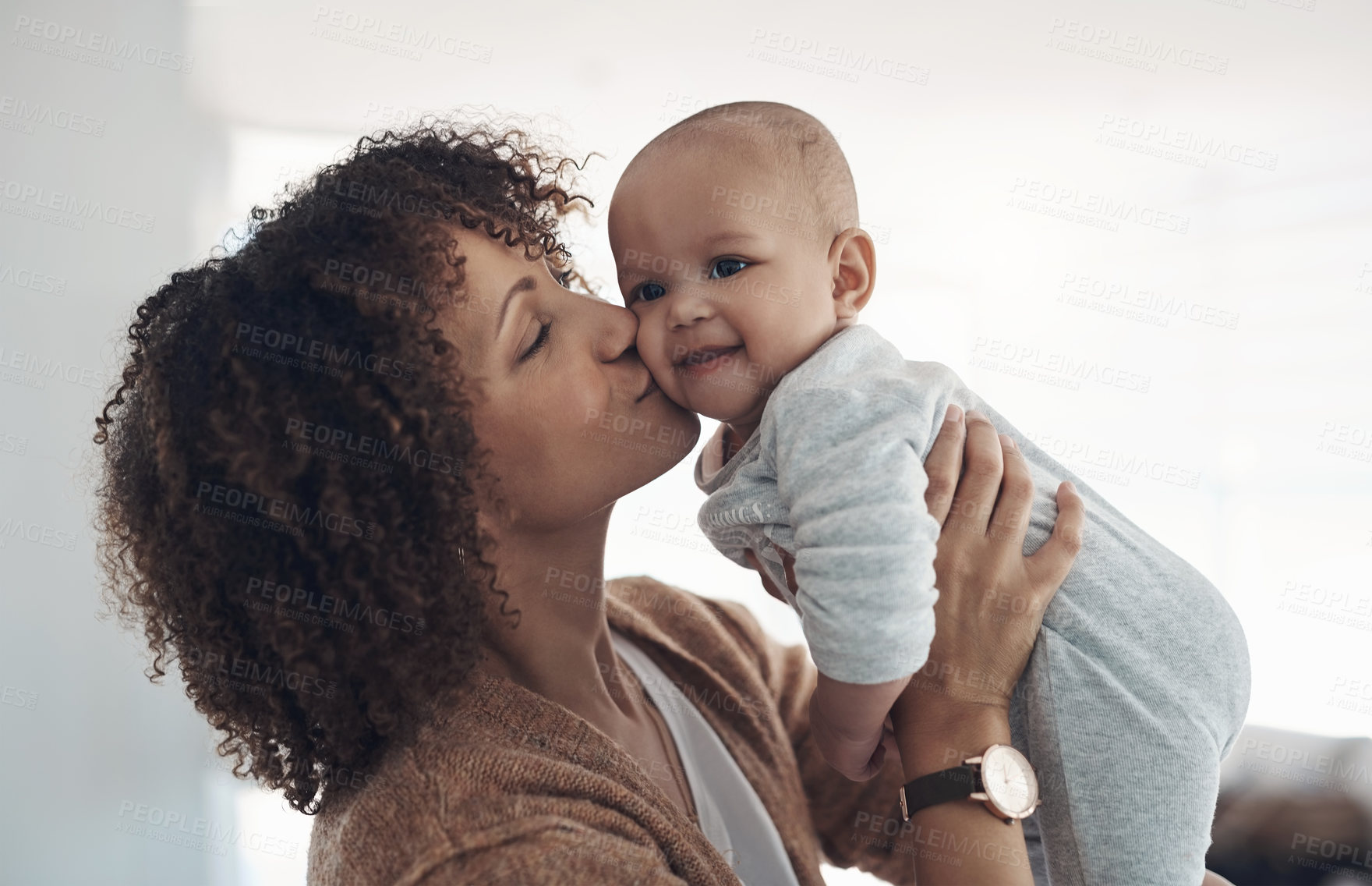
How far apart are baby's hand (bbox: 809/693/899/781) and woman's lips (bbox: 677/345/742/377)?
0.50m

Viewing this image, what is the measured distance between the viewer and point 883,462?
109cm

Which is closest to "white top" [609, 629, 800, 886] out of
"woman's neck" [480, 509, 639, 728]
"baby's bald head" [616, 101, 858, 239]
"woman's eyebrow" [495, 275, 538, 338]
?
"woman's neck" [480, 509, 639, 728]

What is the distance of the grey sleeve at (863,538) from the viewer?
3.47 feet

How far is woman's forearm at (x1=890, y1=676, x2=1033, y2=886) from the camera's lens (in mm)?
1138

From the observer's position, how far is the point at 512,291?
130 centimetres

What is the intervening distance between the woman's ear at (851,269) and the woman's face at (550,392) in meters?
0.33

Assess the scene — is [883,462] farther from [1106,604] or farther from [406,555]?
[406,555]

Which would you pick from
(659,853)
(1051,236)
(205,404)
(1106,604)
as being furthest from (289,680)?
(1051,236)

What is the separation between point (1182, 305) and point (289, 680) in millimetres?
2967

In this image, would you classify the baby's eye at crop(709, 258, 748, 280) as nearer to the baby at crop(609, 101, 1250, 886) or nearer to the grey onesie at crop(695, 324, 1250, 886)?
the baby at crop(609, 101, 1250, 886)

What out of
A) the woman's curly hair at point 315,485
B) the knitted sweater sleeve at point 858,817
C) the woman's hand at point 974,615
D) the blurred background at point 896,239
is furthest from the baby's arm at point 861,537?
the blurred background at point 896,239

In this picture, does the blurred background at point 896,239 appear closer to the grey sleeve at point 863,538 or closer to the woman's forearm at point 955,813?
the grey sleeve at point 863,538

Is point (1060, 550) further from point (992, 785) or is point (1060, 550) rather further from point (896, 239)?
point (896, 239)

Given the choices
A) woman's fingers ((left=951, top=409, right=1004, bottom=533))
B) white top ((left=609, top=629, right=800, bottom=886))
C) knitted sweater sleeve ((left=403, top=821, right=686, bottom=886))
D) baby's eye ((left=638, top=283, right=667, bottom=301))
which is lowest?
white top ((left=609, top=629, right=800, bottom=886))
